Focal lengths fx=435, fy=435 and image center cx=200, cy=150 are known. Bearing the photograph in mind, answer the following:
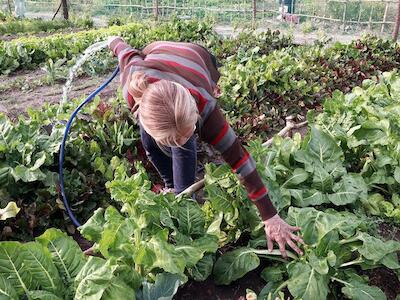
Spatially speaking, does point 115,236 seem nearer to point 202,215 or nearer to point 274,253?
point 202,215

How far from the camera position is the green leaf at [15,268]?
2.10 m

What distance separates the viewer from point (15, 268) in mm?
2121

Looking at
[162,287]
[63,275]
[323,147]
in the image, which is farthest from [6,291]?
[323,147]

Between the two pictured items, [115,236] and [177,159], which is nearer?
[115,236]

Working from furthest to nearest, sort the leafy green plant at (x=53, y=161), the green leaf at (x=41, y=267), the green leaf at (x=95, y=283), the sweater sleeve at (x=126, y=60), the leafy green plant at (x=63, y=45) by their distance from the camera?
the leafy green plant at (x=63, y=45) → the leafy green plant at (x=53, y=161) → the sweater sleeve at (x=126, y=60) → the green leaf at (x=41, y=267) → the green leaf at (x=95, y=283)

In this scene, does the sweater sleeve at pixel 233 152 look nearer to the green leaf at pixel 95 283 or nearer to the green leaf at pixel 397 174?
the green leaf at pixel 95 283

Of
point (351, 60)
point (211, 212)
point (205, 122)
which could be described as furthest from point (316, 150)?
point (351, 60)

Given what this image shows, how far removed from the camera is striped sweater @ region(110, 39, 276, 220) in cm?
250

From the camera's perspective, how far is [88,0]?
31.6m

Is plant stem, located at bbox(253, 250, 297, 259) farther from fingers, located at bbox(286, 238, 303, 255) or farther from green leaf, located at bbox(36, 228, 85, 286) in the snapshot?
green leaf, located at bbox(36, 228, 85, 286)

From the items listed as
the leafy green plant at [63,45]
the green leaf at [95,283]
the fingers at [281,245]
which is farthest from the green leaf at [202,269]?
the leafy green plant at [63,45]

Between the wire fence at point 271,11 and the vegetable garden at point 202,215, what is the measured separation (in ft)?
36.0


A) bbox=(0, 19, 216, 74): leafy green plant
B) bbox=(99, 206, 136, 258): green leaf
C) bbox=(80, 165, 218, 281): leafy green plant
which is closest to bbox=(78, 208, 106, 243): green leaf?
bbox=(80, 165, 218, 281): leafy green plant

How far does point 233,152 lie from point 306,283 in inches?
33.4
